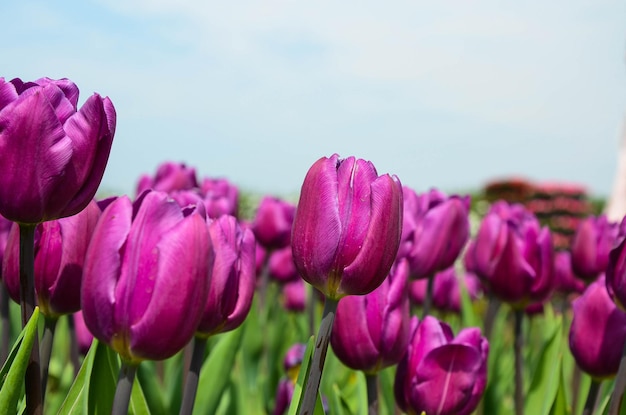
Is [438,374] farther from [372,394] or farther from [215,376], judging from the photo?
[215,376]

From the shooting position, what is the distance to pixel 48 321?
49.9 inches

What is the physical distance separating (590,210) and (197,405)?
1269 cm

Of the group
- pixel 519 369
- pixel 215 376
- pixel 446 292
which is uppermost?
pixel 215 376

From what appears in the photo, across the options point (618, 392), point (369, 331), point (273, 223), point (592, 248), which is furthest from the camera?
point (273, 223)

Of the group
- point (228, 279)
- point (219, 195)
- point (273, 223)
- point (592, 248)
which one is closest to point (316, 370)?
point (228, 279)

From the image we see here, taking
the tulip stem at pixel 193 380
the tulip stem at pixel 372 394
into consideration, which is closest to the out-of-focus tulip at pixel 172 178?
the tulip stem at pixel 372 394

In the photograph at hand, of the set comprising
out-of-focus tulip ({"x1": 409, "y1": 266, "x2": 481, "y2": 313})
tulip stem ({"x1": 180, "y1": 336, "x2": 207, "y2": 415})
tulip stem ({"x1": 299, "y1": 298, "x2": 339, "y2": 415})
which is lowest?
out-of-focus tulip ({"x1": 409, "y1": 266, "x2": 481, "y2": 313})

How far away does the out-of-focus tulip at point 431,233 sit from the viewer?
80.4 inches

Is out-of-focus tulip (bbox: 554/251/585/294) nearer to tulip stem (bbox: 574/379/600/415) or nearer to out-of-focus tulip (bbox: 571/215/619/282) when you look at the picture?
out-of-focus tulip (bbox: 571/215/619/282)

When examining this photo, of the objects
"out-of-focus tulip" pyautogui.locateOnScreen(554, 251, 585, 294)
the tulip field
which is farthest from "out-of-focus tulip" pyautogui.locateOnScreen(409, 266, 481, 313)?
the tulip field

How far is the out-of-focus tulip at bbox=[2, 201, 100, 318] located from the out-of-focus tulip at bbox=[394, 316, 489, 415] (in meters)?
0.67

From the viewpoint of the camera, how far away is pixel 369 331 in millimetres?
1451

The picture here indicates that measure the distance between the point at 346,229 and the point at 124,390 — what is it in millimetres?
376

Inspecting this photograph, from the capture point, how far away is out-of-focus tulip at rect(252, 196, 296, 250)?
3438 millimetres
